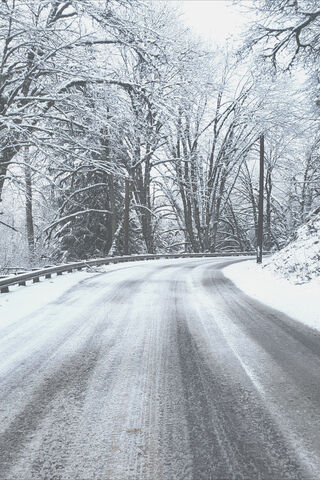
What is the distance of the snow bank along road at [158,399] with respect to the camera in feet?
7.66

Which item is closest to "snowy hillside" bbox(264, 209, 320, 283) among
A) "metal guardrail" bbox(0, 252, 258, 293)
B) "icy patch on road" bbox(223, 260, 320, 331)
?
"icy patch on road" bbox(223, 260, 320, 331)

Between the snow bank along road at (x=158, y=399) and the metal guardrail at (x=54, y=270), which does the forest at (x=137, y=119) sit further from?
the snow bank along road at (x=158, y=399)

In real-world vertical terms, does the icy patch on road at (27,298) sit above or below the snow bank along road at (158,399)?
above

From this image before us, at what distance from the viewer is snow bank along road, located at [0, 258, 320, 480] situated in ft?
7.66

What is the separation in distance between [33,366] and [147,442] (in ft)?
6.97

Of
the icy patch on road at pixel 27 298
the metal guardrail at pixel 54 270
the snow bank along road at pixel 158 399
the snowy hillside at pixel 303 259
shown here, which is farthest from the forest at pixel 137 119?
the snow bank along road at pixel 158 399

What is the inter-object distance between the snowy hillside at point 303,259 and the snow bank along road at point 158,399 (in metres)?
4.78

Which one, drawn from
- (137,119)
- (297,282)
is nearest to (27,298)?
(137,119)

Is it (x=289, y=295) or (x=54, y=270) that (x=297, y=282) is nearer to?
(x=289, y=295)

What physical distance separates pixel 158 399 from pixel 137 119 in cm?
1104

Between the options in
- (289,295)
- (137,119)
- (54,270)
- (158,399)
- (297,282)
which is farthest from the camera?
(54,270)

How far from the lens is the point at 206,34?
3131 centimetres

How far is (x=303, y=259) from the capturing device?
40.1 feet

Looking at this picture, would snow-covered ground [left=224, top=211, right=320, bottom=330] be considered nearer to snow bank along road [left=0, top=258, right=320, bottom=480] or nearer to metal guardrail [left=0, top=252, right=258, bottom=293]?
snow bank along road [left=0, top=258, right=320, bottom=480]
